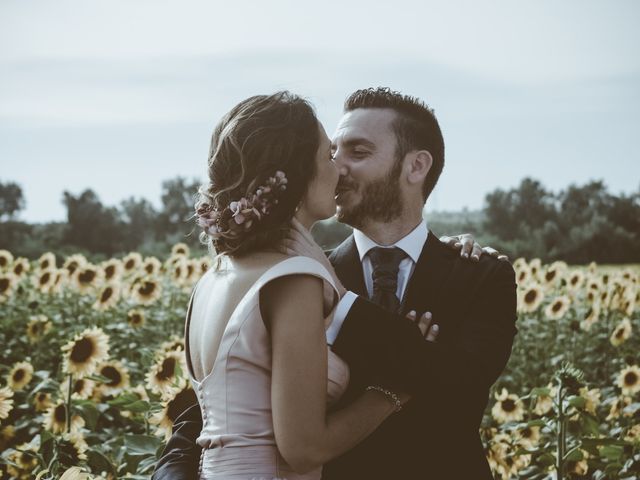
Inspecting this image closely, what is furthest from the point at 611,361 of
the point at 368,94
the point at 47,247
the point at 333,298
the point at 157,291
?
the point at 47,247

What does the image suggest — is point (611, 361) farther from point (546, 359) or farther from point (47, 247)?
point (47, 247)

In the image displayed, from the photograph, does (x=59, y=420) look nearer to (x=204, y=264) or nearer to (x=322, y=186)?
(x=322, y=186)

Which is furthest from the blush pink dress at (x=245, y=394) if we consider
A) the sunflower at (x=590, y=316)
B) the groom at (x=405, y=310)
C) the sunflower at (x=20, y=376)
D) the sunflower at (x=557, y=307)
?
the sunflower at (x=590, y=316)

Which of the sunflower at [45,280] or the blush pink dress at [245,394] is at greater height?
the blush pink dress at [245,394]

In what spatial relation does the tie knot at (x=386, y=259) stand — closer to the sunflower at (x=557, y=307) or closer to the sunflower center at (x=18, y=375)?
the sunflower center at (x=18, y=375)

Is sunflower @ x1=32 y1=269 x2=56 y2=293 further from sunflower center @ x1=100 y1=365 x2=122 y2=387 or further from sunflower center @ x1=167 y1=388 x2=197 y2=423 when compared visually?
sunflower center @ x1=167 y1=388 x2=197 y2=423

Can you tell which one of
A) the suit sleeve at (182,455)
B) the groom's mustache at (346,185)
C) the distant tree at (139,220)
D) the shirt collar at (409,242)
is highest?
the groom's mustache at (346,185)

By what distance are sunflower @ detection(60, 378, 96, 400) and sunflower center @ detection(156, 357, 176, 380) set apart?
0.74m

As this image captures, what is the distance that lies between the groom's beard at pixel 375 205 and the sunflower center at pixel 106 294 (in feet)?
13.1

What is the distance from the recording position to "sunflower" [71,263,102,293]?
701 centimetres

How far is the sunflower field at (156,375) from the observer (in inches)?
143

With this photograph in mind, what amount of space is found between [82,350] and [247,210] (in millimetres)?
2478

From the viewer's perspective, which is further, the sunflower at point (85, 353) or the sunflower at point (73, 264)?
the sunflower at point (73, 264)

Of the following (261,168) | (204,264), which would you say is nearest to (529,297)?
(204,264)
